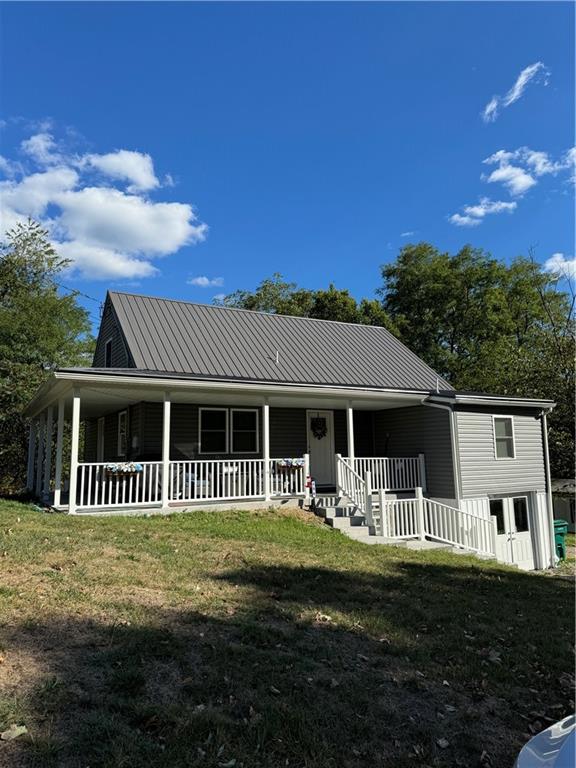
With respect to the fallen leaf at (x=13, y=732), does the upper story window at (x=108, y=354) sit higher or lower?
higher

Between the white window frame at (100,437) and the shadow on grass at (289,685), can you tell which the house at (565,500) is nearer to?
the white window frame at (100,437)

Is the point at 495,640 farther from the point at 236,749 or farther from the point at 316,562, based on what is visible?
the point at 236,749

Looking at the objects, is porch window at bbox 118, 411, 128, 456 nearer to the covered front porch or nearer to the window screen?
the covered front porch

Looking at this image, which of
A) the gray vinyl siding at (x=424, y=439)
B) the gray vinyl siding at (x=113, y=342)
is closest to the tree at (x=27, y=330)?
the gray vinyl siding at (x=113, y=342)

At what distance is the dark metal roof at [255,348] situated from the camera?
14.1 metres

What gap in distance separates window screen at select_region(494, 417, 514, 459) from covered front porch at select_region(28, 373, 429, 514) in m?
2.33

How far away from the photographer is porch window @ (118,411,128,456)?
15.5 meters

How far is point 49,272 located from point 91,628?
25.9m

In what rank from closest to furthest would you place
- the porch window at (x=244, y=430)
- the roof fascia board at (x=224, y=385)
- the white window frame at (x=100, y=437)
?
the roof fascia board at (x=224, y=385)
the porch window at (x=244, y=430)
the white window frame at (x=100, y=437)

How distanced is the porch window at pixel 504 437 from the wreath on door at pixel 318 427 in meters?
4.94

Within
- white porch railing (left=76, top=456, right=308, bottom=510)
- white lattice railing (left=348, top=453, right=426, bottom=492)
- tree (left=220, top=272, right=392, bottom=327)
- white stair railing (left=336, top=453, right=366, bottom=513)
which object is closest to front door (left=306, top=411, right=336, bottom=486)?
white lattice railing (left=348, top=453, right=426, bottom=492)

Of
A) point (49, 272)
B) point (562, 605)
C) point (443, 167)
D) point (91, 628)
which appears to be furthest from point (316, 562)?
point (49, 272)

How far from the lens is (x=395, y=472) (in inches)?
560

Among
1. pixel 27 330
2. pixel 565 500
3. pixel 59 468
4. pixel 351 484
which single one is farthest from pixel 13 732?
pixel 565 500
